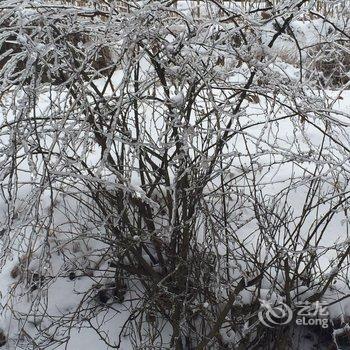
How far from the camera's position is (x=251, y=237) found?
281 centimetres

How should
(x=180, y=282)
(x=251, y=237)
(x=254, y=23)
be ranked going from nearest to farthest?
(x=254, y=23) < (x=180, y=282) < (x=251, y=237)

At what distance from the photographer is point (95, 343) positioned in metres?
2.74

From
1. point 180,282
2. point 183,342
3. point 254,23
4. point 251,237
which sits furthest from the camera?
point 251,237

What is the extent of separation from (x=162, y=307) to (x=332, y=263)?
0.84m

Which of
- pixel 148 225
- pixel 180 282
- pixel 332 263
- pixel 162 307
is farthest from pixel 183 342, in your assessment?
pixel 332 263

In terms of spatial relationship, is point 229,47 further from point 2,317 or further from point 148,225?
point 2,317

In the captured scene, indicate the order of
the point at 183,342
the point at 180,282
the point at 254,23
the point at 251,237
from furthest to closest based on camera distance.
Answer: the point at 251,237
the point at 183,342
the point at 180,282
the point at 254,23

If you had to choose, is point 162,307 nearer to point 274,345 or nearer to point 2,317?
point 274,345

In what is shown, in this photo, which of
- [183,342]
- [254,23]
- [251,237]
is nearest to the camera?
[254,23]

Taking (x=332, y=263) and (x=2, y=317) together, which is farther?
(x=2, y=317)

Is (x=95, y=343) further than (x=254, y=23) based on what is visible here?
Yes

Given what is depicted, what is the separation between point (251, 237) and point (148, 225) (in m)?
0.64

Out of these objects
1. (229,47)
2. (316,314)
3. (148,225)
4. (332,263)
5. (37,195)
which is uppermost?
(229,47)

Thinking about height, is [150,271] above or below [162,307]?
above
